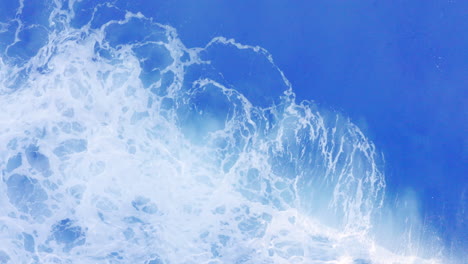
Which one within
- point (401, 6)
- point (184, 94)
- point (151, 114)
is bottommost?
point (151, 114)

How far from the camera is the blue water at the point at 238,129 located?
85.5 ft

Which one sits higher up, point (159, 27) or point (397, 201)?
point (159, 27)

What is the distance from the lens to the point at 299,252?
26547mm

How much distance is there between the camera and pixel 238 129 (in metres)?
26.8

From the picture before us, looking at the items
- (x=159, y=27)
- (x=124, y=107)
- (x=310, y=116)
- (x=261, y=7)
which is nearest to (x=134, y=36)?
(x=159, y=27)

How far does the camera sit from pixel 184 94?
2688cm

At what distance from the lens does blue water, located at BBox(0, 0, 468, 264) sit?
2605 centimetres

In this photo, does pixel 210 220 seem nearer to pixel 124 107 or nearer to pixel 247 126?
pixel 247 126

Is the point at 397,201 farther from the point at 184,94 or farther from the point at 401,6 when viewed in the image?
the point at 184,94

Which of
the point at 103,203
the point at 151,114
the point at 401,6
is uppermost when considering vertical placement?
the point at 401,6

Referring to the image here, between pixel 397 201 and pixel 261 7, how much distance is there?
1650cm

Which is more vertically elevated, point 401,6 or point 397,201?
point 401,6

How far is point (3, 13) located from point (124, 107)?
410 inches

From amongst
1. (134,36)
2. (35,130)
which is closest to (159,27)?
(134,36)
